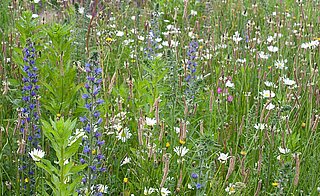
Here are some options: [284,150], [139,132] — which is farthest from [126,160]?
[284,150]

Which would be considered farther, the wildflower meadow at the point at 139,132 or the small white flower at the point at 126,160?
the small white flower at the point at 126,160

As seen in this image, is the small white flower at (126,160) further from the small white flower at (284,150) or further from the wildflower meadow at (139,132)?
the small white flower at (284,150)

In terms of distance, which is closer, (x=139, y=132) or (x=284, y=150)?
(x=139, y=132)

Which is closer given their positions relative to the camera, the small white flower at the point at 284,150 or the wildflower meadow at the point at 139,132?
the wildflower meadow at the point at 139,132

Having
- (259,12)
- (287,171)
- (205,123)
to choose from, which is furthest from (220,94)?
(259,12)

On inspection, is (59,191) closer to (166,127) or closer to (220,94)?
(166,127)

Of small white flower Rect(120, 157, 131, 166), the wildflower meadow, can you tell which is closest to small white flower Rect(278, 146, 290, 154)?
the wildflower meadow

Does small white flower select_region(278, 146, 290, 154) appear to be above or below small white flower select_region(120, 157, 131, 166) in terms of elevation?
above

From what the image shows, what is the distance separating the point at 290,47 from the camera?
3916 millimetres

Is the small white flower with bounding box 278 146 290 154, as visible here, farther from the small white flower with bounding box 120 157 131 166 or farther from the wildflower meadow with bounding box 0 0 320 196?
the small white flower with bounding box 120 157 131 166

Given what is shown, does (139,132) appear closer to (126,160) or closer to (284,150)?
(126,160)

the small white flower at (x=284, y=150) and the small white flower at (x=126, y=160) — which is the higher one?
the small white flower at (x=284, y=150)

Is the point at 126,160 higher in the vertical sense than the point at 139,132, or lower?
lower

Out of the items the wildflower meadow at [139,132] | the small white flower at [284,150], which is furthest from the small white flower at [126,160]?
the small white flower at [284,150]
